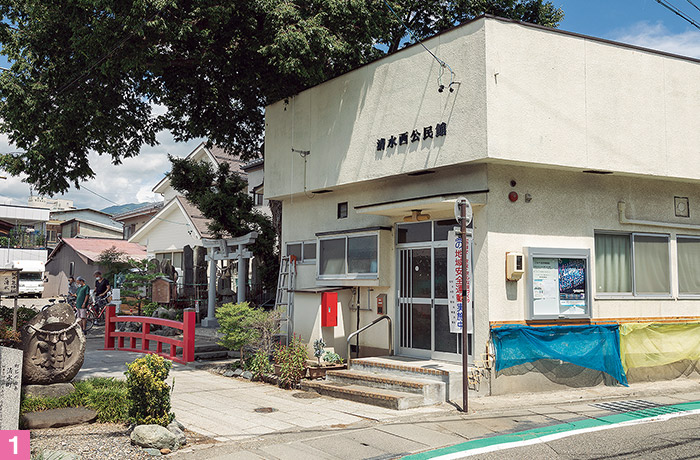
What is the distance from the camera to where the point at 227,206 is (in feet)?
66.3

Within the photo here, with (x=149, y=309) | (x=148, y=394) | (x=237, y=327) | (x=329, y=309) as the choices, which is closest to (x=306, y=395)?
(x=329, y=309)

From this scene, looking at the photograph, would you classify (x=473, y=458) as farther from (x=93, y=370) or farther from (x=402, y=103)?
(x=93, y=370)

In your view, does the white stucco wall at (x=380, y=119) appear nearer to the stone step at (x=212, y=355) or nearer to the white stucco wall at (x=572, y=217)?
the white stucco wall at (x=572, y=217)

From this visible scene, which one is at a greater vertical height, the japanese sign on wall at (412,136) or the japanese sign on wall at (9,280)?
the japanese sign on wall at (412,136)

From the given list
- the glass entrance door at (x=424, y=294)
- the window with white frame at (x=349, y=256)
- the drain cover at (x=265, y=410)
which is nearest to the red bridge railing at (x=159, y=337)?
the window with white frame at (x=349, y=256)

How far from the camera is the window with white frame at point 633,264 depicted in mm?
11969

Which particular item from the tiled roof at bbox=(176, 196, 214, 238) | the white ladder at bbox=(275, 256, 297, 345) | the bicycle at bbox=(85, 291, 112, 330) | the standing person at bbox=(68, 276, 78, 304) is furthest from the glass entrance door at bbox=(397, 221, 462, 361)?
the tiled roof at bbox=(176, 196, 214, 238)

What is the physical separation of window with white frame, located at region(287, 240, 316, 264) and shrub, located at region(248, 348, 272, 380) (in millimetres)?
2938

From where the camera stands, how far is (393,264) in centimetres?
1273

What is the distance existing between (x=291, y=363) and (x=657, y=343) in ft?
24.2

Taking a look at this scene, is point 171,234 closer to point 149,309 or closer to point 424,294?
point 149,309

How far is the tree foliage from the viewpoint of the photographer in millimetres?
20188

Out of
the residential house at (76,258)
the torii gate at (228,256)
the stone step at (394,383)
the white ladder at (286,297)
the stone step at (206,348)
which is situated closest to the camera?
the stone step at (394,383)

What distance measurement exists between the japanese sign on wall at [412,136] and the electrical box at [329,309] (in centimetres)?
331
